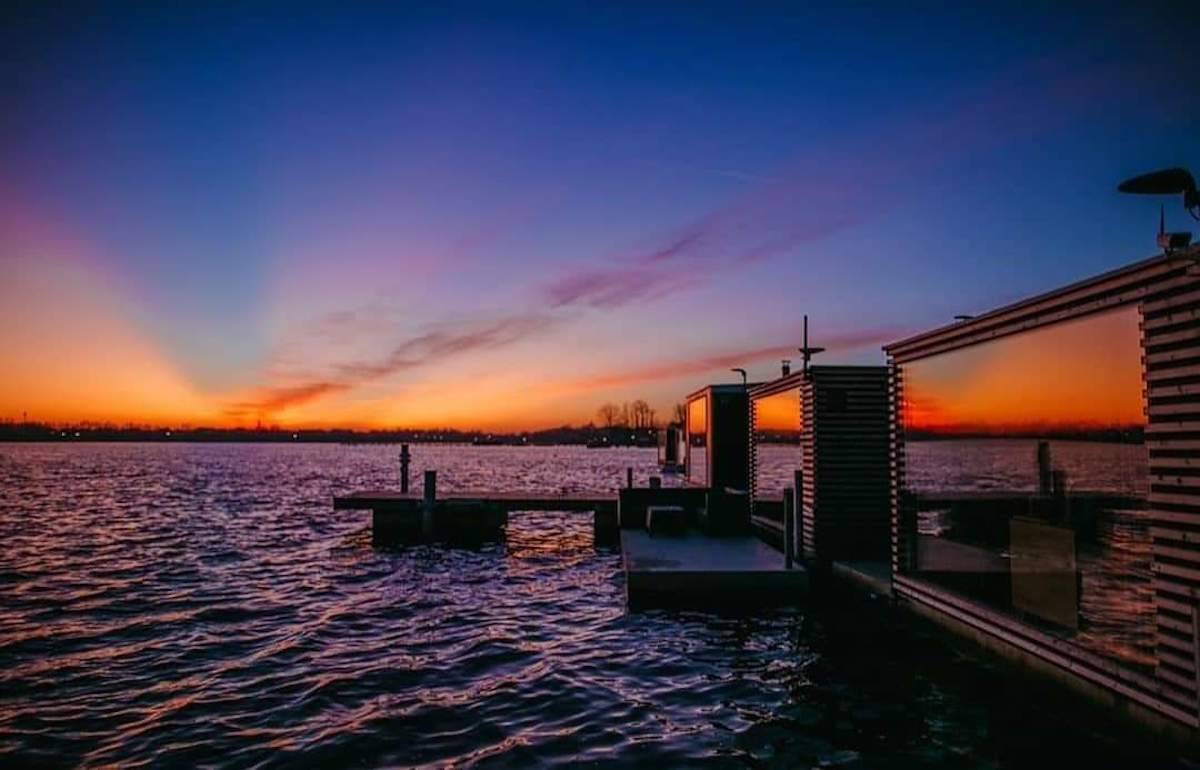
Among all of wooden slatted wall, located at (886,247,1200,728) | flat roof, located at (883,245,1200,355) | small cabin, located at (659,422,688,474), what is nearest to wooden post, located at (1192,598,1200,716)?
wooden slatted wall, located at (886,247,1200,728)

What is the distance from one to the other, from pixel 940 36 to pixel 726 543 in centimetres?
1225

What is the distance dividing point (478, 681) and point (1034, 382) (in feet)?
51.2

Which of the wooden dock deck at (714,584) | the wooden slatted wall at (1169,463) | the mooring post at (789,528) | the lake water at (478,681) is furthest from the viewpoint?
the mooring post at (789,528)

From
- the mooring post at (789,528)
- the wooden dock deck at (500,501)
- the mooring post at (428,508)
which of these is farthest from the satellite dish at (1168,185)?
the mooring post at (428,508)

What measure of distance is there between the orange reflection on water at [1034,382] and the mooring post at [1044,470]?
113cm

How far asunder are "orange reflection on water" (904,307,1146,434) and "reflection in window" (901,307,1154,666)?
0.11 ft

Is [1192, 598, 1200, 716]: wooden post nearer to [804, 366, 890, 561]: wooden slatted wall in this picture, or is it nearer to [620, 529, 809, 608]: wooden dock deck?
[620, 529, 809, 608]: wooden dock deck

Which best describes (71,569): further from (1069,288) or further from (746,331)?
(746,331)

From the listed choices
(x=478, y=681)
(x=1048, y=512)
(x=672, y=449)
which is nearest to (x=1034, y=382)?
(x=1048, y=512)

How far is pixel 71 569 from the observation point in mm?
20609

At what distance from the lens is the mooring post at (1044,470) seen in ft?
77.2

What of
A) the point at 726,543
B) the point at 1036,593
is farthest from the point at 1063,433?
the point at 1036,593

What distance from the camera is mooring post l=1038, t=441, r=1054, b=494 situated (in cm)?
2352

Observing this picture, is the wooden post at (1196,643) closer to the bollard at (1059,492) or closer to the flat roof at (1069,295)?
the flat roof at (1069,295)
